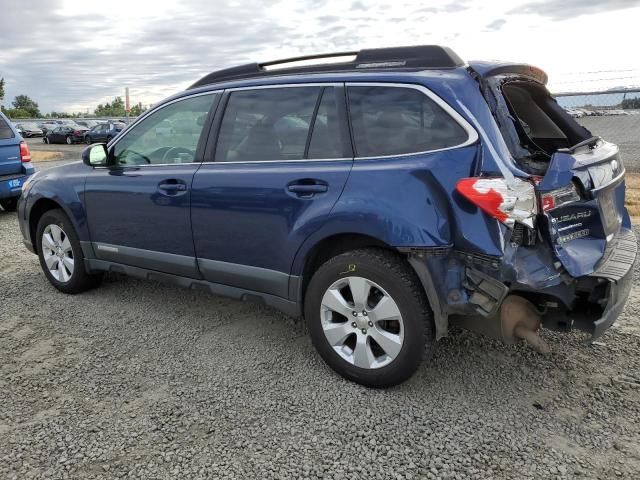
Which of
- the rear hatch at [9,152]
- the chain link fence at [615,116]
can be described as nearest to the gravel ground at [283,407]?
the rear hatch at [9,152]

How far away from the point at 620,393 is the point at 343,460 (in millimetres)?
1717

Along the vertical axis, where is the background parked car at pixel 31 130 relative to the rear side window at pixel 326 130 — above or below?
below

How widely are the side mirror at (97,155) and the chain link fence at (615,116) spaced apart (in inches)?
479

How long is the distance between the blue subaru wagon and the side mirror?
44 centimetres

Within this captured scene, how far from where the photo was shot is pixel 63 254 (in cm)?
497

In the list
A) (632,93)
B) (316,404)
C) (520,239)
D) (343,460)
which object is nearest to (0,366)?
(316,404)

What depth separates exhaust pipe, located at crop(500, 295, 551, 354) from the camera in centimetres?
294

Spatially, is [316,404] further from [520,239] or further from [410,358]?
[520,239]

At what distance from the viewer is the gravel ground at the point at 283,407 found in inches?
103

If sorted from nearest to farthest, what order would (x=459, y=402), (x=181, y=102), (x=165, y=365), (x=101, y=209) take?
(x=459, y=402) → (x=165, y=365) → (x=181, y=102) → (x=101, y=209)

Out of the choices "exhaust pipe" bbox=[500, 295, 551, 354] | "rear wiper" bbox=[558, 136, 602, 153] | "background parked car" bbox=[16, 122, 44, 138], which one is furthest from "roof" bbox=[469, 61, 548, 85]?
"background parked car" bbox=[16, 122, 44, 138]

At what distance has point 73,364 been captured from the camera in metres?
3.65

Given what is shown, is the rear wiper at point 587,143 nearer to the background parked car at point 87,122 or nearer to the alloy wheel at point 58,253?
the alloy wheel at point 58,253

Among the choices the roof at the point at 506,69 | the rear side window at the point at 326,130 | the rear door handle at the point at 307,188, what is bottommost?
the rear door handle at the point at 307,188
